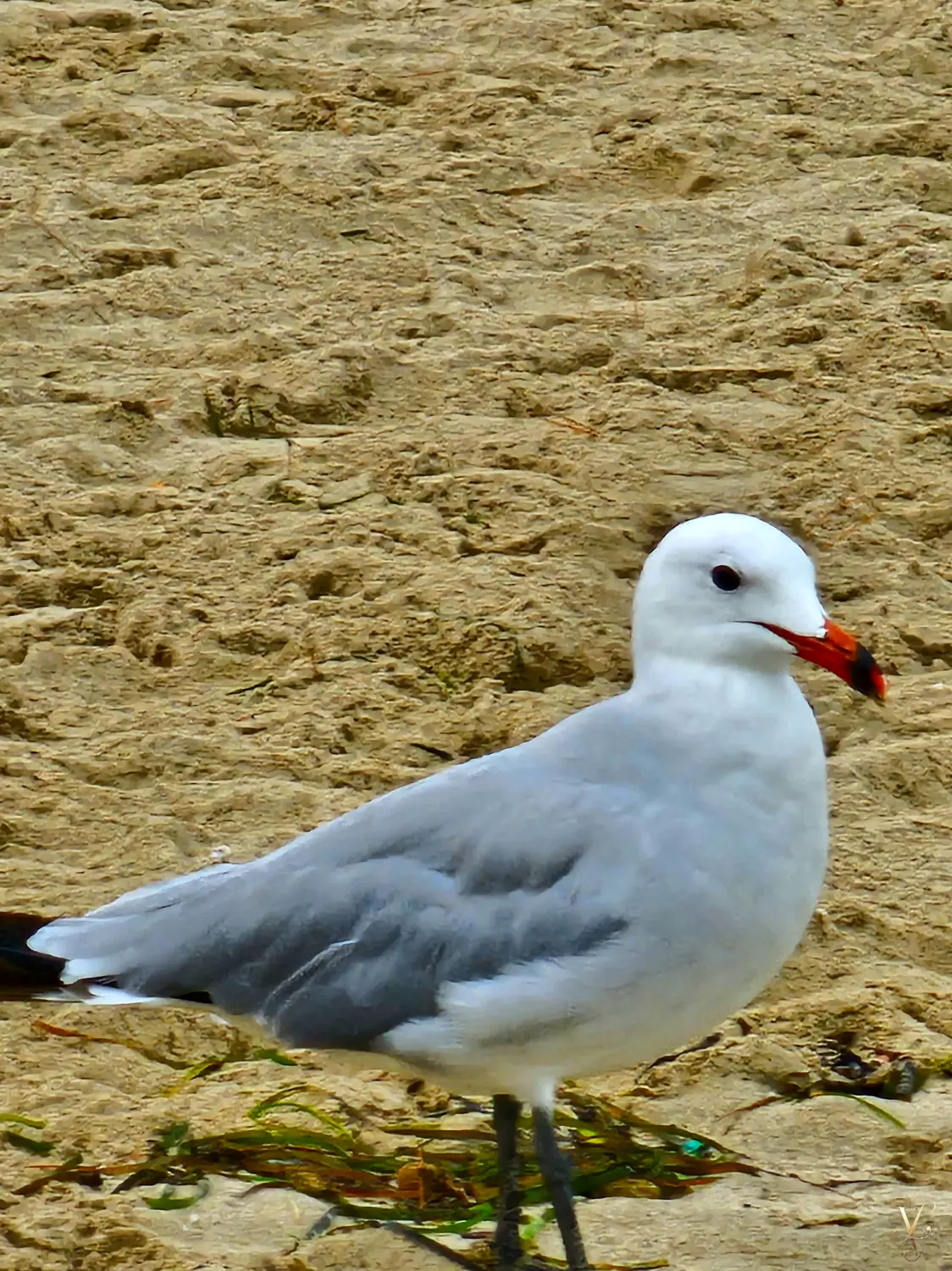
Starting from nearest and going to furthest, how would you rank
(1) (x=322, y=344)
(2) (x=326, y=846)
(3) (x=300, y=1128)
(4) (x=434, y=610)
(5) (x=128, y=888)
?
1. (2) (x=326, y=846)
2. (3) (x=300, y=1128)
3. (5) (x=128, y=888)
4. (4) (x=434, y=610)
5. (1) (x=322, y=344)

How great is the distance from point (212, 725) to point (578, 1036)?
5.77ft

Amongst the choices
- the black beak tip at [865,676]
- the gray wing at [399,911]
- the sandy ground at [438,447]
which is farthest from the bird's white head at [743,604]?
the sandy ground at [438,447]

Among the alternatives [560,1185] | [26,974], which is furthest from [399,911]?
[26,974]

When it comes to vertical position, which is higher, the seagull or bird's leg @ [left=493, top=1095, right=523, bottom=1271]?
the seagull

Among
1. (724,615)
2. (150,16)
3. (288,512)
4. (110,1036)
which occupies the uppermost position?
(150,16)

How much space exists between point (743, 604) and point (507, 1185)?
0.86m

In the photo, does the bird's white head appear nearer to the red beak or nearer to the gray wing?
the red beak

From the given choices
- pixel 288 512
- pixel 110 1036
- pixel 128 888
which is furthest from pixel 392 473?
pixel 110 1036

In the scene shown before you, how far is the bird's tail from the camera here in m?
2.95

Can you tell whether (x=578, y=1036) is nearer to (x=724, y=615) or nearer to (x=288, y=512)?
(x=724, y=615)

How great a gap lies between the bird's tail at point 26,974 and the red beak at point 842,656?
1.11 metres

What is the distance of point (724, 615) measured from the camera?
9.27 feet

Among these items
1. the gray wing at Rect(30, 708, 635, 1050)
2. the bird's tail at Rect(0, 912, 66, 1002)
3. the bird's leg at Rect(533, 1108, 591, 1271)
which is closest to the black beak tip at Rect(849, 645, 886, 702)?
the gray wing at Rect(30, 708, 635, 1050)

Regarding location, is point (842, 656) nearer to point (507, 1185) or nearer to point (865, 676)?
point (865, 676)
